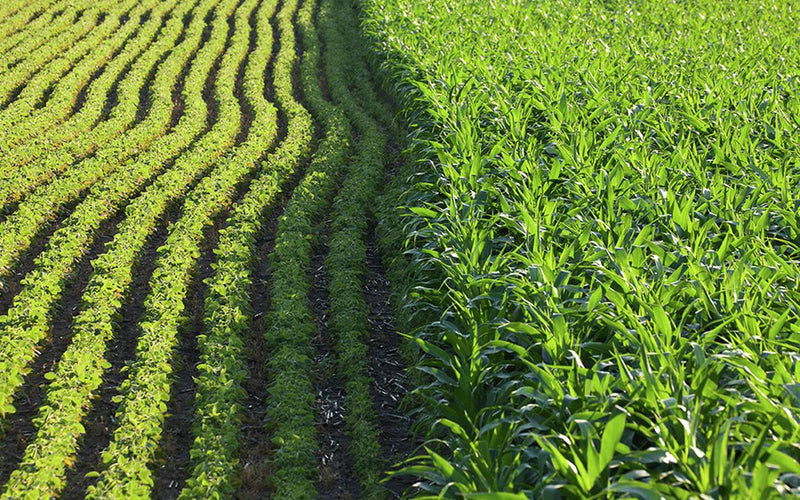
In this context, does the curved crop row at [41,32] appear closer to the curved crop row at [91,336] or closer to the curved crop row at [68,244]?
the curved crop row at [68,244]

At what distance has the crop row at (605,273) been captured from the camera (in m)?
3.29

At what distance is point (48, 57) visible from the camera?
547 inches

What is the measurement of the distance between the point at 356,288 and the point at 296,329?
0.84m

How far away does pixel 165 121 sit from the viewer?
10.8 meters

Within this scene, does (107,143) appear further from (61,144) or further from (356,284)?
(356,284)

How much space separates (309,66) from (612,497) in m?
12.2

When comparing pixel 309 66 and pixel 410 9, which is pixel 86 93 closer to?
pixel 309 66

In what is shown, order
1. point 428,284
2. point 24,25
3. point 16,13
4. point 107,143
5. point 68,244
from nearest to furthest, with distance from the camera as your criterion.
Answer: point 428,284 → point 68,244 → point 107,143 → point 24,25 → point 16,13

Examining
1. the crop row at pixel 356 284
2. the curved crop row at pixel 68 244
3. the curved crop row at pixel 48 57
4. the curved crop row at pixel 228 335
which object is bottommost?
the curved crop row at pixel 48 57

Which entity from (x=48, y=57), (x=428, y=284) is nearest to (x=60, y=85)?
(x=48, y=57)

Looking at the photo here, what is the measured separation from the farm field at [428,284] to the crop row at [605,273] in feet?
0.09

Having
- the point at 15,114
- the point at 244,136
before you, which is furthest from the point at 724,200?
the point at 15,114

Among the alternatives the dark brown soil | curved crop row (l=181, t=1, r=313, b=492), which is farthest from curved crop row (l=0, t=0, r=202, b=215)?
curved crop row (l=181, t=1, r=313, b=492)

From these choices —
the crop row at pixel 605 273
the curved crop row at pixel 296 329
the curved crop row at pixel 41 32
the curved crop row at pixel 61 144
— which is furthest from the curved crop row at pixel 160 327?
the curved crop row at pixel 41 32
